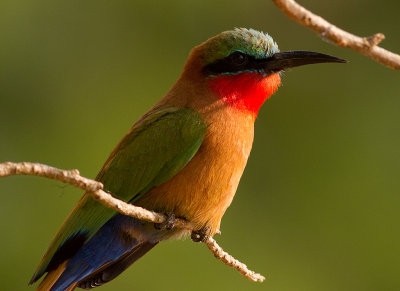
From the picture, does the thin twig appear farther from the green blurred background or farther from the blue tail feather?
the green blurred background

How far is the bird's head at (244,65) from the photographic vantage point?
3377 millimetres

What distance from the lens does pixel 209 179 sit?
123 inches

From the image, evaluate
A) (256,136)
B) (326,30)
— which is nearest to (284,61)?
(326,30)

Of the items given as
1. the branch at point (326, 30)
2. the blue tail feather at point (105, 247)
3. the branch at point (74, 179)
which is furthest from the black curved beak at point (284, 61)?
the branch at point (326, 30)

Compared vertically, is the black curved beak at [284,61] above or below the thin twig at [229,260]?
above

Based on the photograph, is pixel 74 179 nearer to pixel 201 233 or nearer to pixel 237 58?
pixel 201 233

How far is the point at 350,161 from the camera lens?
5.06 m

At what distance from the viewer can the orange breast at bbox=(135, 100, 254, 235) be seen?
3129mm

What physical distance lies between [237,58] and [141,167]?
63 cm

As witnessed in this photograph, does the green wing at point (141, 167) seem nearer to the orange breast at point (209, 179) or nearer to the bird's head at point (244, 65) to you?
the orange breast at point (209, 179)

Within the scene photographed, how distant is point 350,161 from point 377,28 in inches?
41.1

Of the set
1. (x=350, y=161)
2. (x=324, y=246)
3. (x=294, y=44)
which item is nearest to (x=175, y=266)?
(x=324, y=246)

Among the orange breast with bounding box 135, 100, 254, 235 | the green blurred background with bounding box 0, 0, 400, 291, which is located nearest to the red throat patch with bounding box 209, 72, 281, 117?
the orange breast with bounding box 135, 100, 254, 235

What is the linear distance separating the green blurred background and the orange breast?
4.75ft
